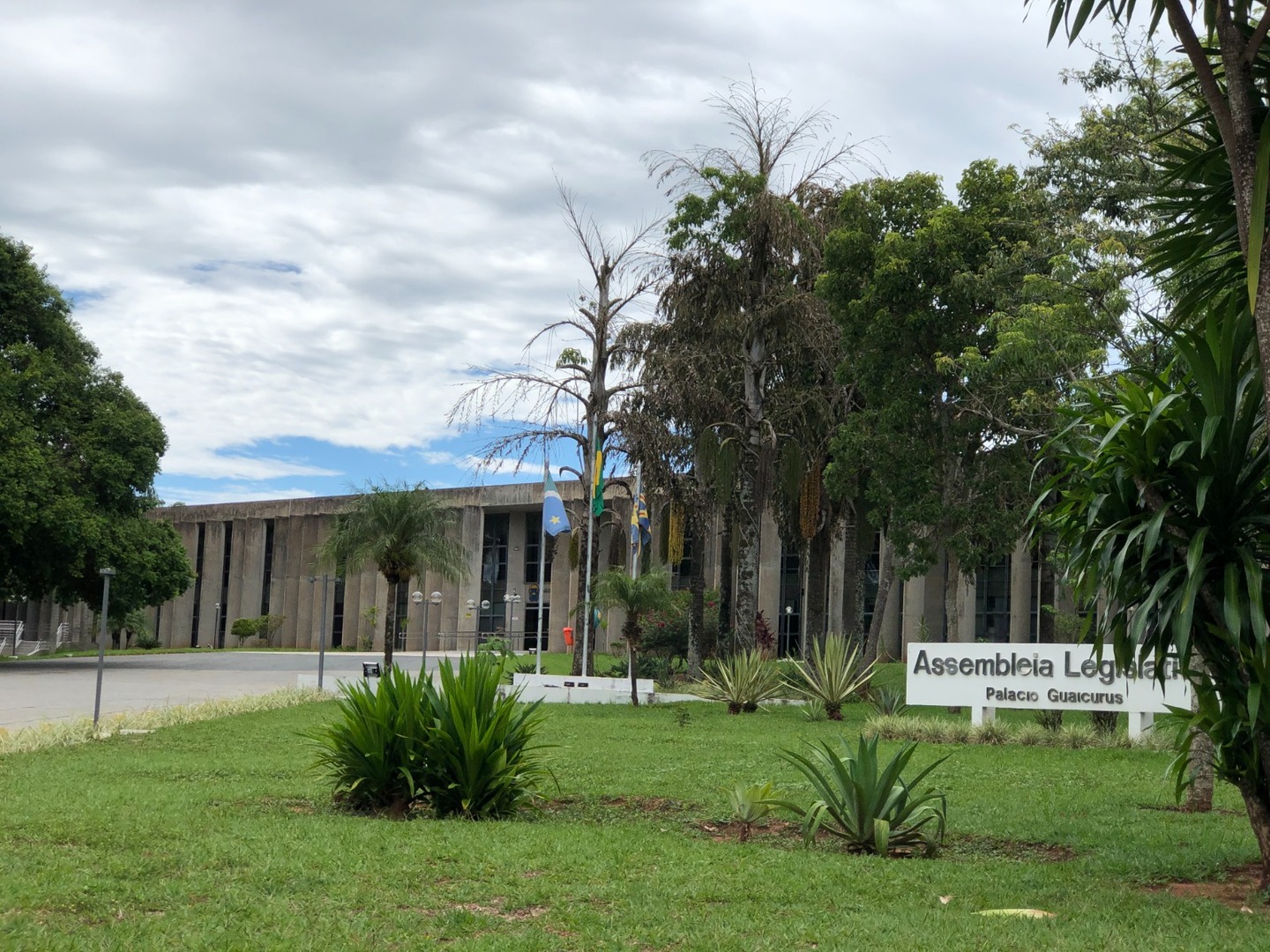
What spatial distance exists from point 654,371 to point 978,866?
22747 mm

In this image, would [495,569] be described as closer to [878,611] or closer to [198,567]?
[198,567]

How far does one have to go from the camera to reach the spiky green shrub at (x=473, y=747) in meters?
9.70

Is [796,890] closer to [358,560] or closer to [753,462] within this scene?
[753,462]

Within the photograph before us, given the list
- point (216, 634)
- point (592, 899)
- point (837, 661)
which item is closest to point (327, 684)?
point (837, 661)

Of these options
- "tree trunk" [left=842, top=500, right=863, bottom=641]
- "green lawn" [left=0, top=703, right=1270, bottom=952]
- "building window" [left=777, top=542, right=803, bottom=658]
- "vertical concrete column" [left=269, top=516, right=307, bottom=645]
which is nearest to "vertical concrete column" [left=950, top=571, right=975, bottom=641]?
"building window" [left=777, top=542, right=803, bottom=658]

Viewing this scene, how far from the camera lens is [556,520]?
2997cm

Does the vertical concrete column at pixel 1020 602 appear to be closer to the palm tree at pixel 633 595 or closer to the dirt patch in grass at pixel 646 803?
the palm tree at pixel 633 595

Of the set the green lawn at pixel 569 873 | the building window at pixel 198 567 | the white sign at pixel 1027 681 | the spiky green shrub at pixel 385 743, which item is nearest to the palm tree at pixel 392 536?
the white sign at pixel 1027 681

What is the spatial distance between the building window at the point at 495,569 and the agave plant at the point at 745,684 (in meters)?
36.2

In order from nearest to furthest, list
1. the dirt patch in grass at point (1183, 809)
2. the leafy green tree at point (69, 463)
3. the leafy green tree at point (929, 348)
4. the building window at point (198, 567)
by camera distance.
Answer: the dirt patch in grass at point (1183, 809) → the leafy green tree at point (929, 348) → the leafy green tree at point (69, 463) → the building window at point (198, 567)

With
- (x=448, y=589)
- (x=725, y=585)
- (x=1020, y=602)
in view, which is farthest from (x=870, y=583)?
(x=448, y=589)

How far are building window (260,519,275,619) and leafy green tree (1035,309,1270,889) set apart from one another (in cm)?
6200

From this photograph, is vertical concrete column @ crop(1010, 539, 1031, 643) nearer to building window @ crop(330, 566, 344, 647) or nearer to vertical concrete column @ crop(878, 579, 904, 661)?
vertical concrete column @ crop(878, 579, 904, 661)

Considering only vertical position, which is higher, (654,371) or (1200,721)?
(654,371)
